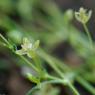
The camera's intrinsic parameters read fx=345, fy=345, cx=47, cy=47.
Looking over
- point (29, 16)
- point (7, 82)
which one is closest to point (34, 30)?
point (29, 16)

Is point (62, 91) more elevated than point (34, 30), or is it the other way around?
point (34, 30)

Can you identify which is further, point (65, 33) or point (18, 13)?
point (18, 13)

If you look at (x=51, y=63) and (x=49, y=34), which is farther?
(x=49, y=34)

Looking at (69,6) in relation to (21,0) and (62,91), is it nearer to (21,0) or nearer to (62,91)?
(21,0)

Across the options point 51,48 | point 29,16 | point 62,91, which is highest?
point 29,16

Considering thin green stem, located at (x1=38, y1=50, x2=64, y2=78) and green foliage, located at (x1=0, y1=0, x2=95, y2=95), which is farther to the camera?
green foliage, located at (x1=0, y1=0, x2=95, y2=95)

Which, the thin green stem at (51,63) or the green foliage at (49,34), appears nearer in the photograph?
the thin green stem at (51,63)

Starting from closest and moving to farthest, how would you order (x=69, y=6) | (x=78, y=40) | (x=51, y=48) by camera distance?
(x=78, y=40), (x=51, y=48), (x=69, y=6)

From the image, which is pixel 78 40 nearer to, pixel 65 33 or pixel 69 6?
pixel 65 33

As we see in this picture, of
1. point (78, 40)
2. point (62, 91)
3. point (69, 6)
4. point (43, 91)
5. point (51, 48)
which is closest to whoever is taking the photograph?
point (43, 91)

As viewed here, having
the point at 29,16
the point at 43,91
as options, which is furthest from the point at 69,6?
the point at 43,91
